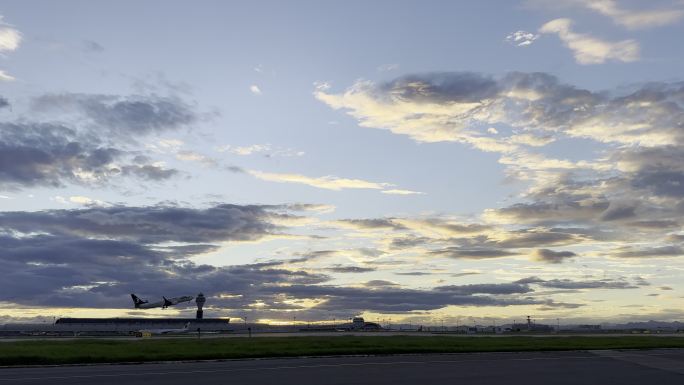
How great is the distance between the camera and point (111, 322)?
563 ft

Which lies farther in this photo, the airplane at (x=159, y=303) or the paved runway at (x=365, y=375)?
the airplane at (x=159, y=303)

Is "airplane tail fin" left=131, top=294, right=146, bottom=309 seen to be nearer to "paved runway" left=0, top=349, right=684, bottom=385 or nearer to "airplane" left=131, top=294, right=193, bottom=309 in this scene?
"airplane" left=131, top=294, right=193, bottom=309

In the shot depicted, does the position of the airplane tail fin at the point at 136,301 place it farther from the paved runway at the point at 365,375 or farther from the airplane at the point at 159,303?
the paved runway at the point at 365,375

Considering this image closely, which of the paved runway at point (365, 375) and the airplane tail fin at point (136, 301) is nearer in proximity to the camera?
the paved runway at point (365, 375)

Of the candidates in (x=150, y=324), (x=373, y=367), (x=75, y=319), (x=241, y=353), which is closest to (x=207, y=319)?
(x=150, y=324)

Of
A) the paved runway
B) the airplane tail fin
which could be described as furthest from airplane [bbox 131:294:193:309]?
the paved runway

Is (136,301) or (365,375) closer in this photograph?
(365,375)

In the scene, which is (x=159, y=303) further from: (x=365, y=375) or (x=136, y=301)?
(x=365, y=375)

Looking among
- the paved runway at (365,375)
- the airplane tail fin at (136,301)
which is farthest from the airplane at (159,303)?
the paved runway at (365,375)

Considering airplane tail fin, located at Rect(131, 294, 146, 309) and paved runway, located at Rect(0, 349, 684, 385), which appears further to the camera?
airplane tail fin, located at Rect(131, 294, 146, 309)

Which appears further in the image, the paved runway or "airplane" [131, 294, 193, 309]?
"airplane" [131, 294, 193, 309]

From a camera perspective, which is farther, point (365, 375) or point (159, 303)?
point (159, 303)

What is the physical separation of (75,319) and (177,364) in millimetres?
160798

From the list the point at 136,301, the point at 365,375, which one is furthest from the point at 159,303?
the point at 365,375
